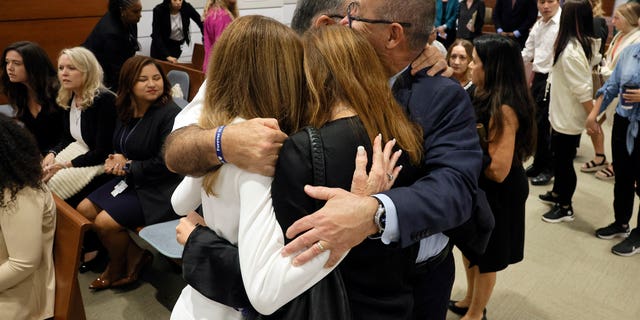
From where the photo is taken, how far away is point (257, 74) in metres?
1.13

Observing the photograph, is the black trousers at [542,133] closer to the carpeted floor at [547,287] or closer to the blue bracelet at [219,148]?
the carpeted floor at [547,287]

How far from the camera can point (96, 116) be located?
3303 mm

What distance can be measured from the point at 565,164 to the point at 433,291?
276 centimetres

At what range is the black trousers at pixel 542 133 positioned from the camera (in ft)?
14.5

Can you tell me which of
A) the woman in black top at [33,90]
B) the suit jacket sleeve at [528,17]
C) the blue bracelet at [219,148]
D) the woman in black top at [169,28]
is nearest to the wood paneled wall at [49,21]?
the woman in black top at [169,28]

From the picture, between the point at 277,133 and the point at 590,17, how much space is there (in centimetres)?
336

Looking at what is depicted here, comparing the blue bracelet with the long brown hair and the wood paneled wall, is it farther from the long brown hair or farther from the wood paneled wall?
the wood paneled wall

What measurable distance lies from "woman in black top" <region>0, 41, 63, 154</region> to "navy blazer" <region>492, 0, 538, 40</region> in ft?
16.1

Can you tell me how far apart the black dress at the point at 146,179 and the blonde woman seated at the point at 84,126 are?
0.23 meters

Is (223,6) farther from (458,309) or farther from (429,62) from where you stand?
(429,62)

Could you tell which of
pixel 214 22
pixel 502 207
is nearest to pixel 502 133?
pixel 502 207

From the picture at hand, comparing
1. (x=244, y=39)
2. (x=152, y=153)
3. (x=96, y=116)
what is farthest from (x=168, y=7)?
(x=244, y=39)

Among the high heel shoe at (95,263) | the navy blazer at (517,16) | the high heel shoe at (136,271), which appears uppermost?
the navy blazer at (517,16)

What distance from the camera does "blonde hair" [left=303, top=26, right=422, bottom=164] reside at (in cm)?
109
